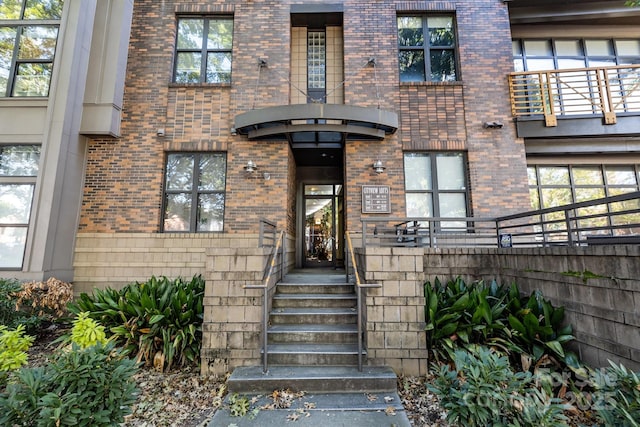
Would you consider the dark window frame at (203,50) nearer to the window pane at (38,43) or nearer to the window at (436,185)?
the window pane at (38,43)

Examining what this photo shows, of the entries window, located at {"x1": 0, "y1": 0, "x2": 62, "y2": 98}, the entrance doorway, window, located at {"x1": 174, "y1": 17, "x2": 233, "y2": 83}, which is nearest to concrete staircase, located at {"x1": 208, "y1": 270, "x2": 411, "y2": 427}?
the entrance doorway

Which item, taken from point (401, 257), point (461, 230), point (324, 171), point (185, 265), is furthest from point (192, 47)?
point (461, 230)

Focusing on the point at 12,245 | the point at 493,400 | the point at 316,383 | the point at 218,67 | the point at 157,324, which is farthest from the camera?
the point at 218,67

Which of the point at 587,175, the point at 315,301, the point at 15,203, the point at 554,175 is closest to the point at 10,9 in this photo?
the point at 15,203

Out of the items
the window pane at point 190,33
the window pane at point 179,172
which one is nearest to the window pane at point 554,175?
the window pane at point 179,172

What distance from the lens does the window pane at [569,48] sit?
9648 millimetres

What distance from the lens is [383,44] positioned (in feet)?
27.3

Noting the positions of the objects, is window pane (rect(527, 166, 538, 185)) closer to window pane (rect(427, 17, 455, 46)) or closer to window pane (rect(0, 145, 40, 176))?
window pane (rect(427, 17, 455, 46))

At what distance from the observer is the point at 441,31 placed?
→ 861 cm

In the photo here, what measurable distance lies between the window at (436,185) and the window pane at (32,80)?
9.15 m

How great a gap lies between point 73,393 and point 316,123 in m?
6.24

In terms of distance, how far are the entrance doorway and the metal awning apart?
231cm

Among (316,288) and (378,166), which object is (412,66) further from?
(316,288)

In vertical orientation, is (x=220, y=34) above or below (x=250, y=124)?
above
